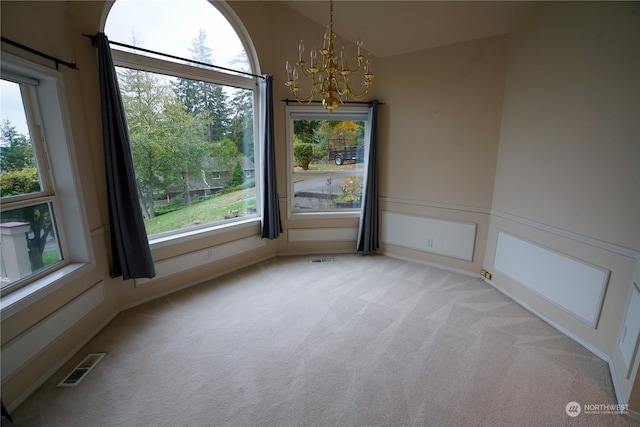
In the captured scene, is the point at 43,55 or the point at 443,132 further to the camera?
the point at 443,132

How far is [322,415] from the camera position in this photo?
1.74m

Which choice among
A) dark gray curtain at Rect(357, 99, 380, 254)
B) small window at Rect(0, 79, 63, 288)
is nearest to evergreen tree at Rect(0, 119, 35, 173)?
small window at Rect(0, 79, 63, 288)

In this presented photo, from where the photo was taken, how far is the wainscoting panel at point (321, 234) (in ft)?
13.7

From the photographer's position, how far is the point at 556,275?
103 inches

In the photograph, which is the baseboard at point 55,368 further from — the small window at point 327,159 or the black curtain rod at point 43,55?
the small window at point 327,159

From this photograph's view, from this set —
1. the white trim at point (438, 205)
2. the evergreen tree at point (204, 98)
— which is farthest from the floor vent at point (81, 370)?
the white trim at point (438, 205)

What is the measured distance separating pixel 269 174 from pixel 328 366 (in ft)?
7.61

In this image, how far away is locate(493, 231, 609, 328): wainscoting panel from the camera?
231 centimetres

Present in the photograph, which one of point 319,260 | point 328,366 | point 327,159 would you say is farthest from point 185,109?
point 328,366

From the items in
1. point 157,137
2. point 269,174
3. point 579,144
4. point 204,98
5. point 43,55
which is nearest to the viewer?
point 43,55

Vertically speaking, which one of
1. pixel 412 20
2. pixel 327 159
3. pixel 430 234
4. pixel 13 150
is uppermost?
pixel 412 20

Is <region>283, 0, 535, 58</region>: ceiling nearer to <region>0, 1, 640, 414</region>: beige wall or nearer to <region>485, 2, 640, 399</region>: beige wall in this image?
<region>0, 1, 640, 414</region>: beige wall

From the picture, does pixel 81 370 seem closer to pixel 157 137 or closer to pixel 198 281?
pixel 198 281

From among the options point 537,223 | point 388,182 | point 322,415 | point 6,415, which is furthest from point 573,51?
point 6,415
